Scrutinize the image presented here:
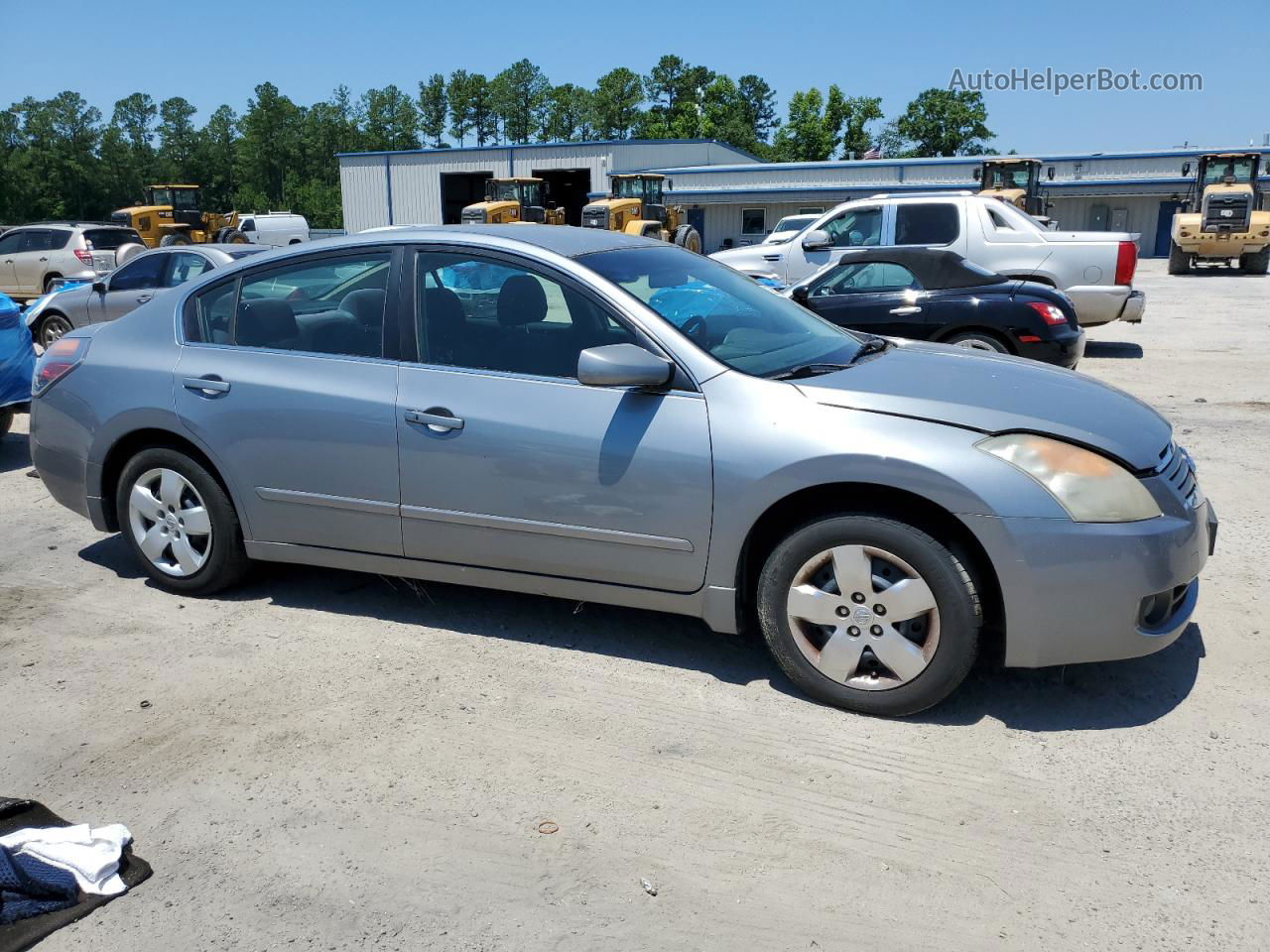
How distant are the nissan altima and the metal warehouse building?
113ft

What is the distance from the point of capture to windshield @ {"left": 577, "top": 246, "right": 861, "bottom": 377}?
410cm

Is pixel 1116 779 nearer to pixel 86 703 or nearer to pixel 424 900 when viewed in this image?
pixel 424 900

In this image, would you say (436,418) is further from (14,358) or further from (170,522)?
(14,358)

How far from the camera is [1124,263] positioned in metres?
12.5

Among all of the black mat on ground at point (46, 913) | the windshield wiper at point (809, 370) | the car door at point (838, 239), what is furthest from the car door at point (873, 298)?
the black mat on ground at point (46, 913)

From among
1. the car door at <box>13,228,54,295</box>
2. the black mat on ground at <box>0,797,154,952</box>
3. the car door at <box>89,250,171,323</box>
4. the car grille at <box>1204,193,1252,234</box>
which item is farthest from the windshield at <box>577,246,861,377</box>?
the car grille at <box>1204,193,1252,234</box>

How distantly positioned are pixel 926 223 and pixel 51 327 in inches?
444

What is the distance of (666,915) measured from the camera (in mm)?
2730

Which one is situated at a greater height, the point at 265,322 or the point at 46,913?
the point at 265,322

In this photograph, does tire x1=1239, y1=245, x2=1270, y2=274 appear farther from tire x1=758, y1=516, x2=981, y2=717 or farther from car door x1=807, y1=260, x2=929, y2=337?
tire x1=758, y1=516, x2=981, y2=717

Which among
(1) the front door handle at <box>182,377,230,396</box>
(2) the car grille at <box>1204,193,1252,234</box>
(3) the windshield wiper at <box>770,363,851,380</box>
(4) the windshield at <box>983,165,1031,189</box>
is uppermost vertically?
(4) the windshield at <box>983,165,1031,189</box>

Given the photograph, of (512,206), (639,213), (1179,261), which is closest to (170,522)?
(512,206)

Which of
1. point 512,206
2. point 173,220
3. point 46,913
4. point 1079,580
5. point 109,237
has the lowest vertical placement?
point 46,913

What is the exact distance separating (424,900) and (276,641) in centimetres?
198
